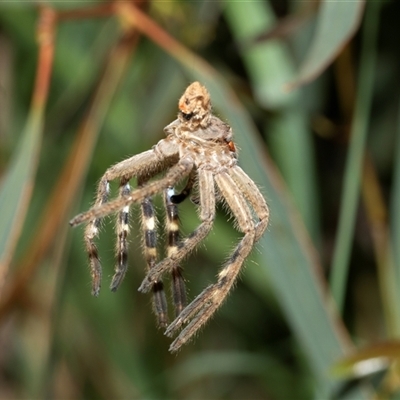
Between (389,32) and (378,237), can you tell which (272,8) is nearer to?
(389,32)

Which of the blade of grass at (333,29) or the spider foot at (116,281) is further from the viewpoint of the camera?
the blade of grass at (333,29)

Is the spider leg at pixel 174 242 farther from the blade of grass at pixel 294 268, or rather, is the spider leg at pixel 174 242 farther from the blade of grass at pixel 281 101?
the blade of grass at pixel 281 101

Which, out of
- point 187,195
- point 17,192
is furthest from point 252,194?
point 17,192

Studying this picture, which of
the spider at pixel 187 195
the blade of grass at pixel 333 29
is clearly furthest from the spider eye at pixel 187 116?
the blade of grass at pixel 333 29

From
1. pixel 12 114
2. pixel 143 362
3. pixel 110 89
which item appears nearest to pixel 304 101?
pixel 110 89

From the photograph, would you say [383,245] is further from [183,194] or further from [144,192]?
[144,192]

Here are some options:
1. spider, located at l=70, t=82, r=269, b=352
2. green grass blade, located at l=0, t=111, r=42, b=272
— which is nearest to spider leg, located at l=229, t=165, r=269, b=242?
spider, located at l=70, t=82, r=269, b=352

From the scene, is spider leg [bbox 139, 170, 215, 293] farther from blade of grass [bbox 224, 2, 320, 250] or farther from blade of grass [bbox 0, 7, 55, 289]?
blade of grass [bbox 224, 2, 320, 250]
